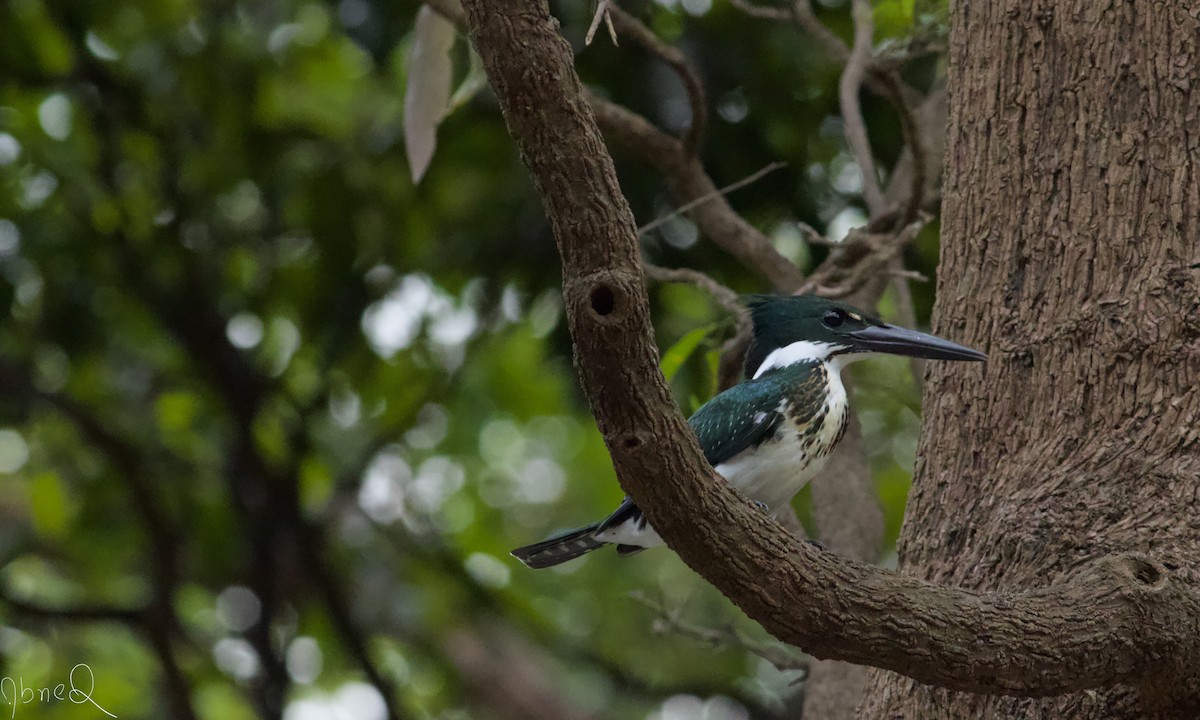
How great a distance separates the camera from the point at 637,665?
270 inches

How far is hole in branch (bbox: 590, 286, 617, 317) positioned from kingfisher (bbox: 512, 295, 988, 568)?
4.05 feet

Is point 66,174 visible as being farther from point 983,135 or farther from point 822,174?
point 983,135

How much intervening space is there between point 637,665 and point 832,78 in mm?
3121

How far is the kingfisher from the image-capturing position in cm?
313

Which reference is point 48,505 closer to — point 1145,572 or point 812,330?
point 812,330

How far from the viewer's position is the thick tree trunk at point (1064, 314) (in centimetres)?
260

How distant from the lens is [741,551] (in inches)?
80.7

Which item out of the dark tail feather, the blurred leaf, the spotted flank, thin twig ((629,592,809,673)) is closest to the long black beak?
the spotted flank

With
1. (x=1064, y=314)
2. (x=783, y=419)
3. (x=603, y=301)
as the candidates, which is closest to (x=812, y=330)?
(x=783, y=419)

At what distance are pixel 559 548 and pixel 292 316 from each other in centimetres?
301

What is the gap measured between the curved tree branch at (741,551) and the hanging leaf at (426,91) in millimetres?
2093

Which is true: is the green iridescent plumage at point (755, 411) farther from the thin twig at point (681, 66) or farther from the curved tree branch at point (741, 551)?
the thin twig at point (681, 66)

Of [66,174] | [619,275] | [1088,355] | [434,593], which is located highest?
[619,275]

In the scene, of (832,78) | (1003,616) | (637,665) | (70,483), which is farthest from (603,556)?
(1003,616)
